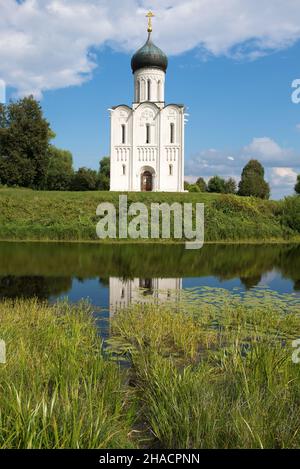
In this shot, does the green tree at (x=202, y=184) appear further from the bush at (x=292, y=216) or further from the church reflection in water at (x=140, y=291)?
the church reflection in water at (x=140, y=291)

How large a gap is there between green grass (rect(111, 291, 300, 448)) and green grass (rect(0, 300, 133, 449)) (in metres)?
0.44

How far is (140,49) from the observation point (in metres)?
43.4

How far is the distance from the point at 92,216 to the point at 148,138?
15.7 meters

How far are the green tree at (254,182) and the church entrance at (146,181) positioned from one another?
2118cm

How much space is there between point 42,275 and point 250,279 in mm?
7622

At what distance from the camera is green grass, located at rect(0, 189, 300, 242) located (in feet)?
91.2

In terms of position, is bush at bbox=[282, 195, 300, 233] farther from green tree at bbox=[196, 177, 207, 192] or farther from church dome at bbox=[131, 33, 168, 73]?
green tree at bbox=[196, 177, 207, 192]

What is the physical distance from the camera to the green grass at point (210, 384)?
411 cm

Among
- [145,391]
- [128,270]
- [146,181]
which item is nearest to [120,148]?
[146,181]

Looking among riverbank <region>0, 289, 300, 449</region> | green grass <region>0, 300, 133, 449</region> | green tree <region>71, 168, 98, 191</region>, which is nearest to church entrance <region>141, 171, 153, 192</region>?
green tree <region>71, 168, 98, 191</region>

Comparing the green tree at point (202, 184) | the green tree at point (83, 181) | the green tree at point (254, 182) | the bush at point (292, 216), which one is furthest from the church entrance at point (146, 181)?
the green tree at point (202, 184)

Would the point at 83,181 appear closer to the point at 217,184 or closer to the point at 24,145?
the point at 24,145
